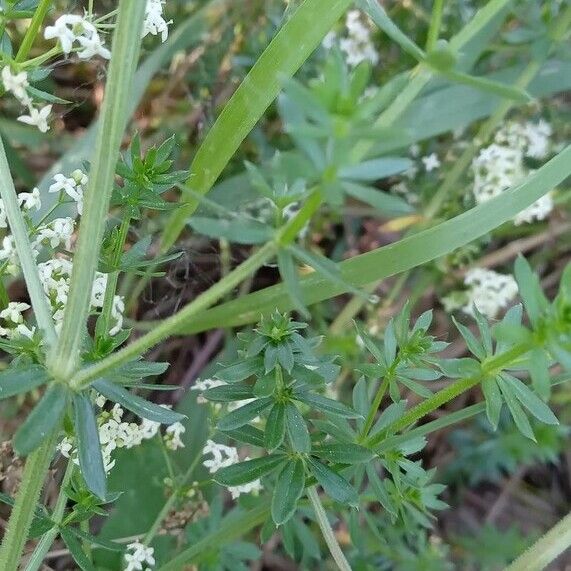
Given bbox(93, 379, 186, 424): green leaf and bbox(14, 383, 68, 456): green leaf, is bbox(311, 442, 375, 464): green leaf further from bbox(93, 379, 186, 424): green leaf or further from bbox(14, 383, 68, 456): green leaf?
bbox(14, 383, 68, 456): green leaf

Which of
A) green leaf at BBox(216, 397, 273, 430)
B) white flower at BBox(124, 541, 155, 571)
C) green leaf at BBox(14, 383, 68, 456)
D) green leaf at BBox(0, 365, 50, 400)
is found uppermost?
green leaf at BBox(0, 365, 50, 400)

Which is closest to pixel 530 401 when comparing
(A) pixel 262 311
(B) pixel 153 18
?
(A) pixel 262 311

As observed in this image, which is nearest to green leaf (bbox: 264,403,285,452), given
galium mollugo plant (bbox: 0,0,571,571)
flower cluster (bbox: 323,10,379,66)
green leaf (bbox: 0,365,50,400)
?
galium mollugo plant (bbox: 0,0,571,571)

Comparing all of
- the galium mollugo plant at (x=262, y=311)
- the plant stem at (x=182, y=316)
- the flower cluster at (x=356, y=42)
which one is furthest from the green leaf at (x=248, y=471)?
the flower cluster at (x=356, y=42)

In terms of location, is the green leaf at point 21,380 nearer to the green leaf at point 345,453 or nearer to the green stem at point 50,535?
the green stem at point 50,535

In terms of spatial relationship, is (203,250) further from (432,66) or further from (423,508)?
(432,66)

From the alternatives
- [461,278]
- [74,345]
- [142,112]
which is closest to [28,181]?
[142,112]
